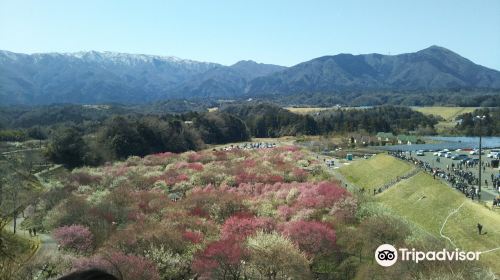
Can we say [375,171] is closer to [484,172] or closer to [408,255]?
[484,172]

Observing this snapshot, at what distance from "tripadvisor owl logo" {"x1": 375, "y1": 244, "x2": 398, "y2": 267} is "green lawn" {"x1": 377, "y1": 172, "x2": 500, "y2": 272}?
6903 millimetres

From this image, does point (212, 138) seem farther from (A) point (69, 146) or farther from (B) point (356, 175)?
(B) point (356, 175)

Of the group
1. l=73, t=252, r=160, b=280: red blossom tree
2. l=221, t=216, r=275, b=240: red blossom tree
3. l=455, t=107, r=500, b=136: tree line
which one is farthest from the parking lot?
l=455, t=107, r=500, b=136: tree line

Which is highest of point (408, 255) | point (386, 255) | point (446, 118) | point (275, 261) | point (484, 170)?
point (446, 118)

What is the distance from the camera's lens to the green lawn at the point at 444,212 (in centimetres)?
2773

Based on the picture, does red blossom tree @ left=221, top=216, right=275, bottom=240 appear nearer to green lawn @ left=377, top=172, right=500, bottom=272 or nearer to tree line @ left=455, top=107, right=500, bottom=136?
green lawn @ left=377, top=172, right=500, bottom=272

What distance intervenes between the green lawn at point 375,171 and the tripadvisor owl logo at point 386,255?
2911 cm

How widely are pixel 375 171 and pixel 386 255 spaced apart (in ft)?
117

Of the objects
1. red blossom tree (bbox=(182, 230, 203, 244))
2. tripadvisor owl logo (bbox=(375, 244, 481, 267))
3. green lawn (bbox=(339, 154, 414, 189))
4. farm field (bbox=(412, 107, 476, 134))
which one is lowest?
green lawn (bbox=(339, 154, 414, 189))

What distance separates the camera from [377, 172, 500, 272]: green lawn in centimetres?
2773

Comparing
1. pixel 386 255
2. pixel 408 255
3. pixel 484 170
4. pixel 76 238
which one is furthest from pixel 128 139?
pixel 408 255

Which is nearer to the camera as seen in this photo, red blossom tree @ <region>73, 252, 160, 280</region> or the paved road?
red blossom tree @ <region>73, 252, 160, 280</region>

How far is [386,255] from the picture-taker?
71.6 ft

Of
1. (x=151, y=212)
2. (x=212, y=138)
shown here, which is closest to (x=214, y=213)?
(x=151, y=212)
